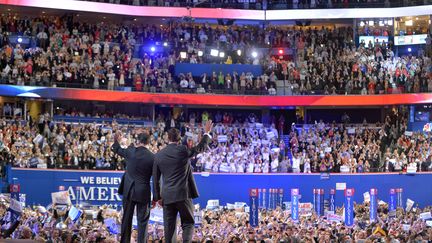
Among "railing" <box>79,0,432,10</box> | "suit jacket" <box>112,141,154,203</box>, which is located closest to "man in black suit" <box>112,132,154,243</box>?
"suit jacket" <box>112,141,154,203</box>

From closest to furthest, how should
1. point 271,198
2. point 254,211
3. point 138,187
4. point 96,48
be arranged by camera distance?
point 138,187 < point 254,211 < point 271,198 < point 96,48

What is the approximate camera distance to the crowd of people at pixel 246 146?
3869 centimetres

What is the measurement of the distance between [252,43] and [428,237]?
31837 mm

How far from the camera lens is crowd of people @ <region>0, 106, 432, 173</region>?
38.7 meters

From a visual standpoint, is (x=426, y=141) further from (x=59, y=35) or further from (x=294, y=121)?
(x=59, y=35)

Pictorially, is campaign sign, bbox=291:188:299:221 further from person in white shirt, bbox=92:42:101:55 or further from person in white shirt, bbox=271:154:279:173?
person in white shirt, bbox=92:42:101:55

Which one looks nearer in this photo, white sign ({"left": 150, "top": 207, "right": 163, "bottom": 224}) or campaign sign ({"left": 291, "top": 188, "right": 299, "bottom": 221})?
white sign ({"left": 150, "top": 207, "right": 163, "bottom": 224})

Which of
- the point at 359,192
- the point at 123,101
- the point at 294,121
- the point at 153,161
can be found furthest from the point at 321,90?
the point at 153,161

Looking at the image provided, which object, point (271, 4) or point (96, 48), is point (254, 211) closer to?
point (96, 48)

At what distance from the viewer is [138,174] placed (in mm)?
13164

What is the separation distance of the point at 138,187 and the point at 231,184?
27803mm

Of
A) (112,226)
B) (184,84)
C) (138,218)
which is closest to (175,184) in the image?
(138,218)

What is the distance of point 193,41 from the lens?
48.4 m

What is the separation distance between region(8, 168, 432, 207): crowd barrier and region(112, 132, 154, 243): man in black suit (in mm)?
24956
